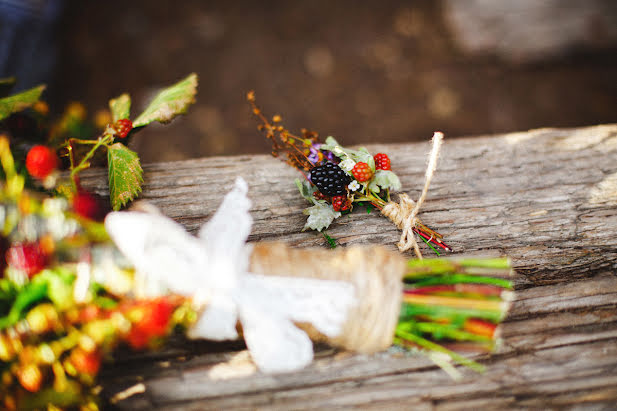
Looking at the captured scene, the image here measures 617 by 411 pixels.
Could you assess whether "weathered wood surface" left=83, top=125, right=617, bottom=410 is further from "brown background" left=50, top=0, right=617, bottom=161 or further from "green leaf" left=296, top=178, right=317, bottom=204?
"brown background" left=50, top=0, right=617, bottom=161

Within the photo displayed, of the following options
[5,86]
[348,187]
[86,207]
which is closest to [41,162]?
[86,207]

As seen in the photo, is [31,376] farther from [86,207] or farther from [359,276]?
[359,276]

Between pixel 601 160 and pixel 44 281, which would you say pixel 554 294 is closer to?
pixel 601 160

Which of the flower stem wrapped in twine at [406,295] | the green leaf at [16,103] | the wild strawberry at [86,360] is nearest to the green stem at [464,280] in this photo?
the flower stem wrapped in twine at [406,295]

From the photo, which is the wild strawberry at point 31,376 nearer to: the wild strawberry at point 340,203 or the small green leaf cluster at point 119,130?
the small green leaf cluster at point 119,130

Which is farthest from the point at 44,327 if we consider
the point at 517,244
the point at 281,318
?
the point at 517,244
